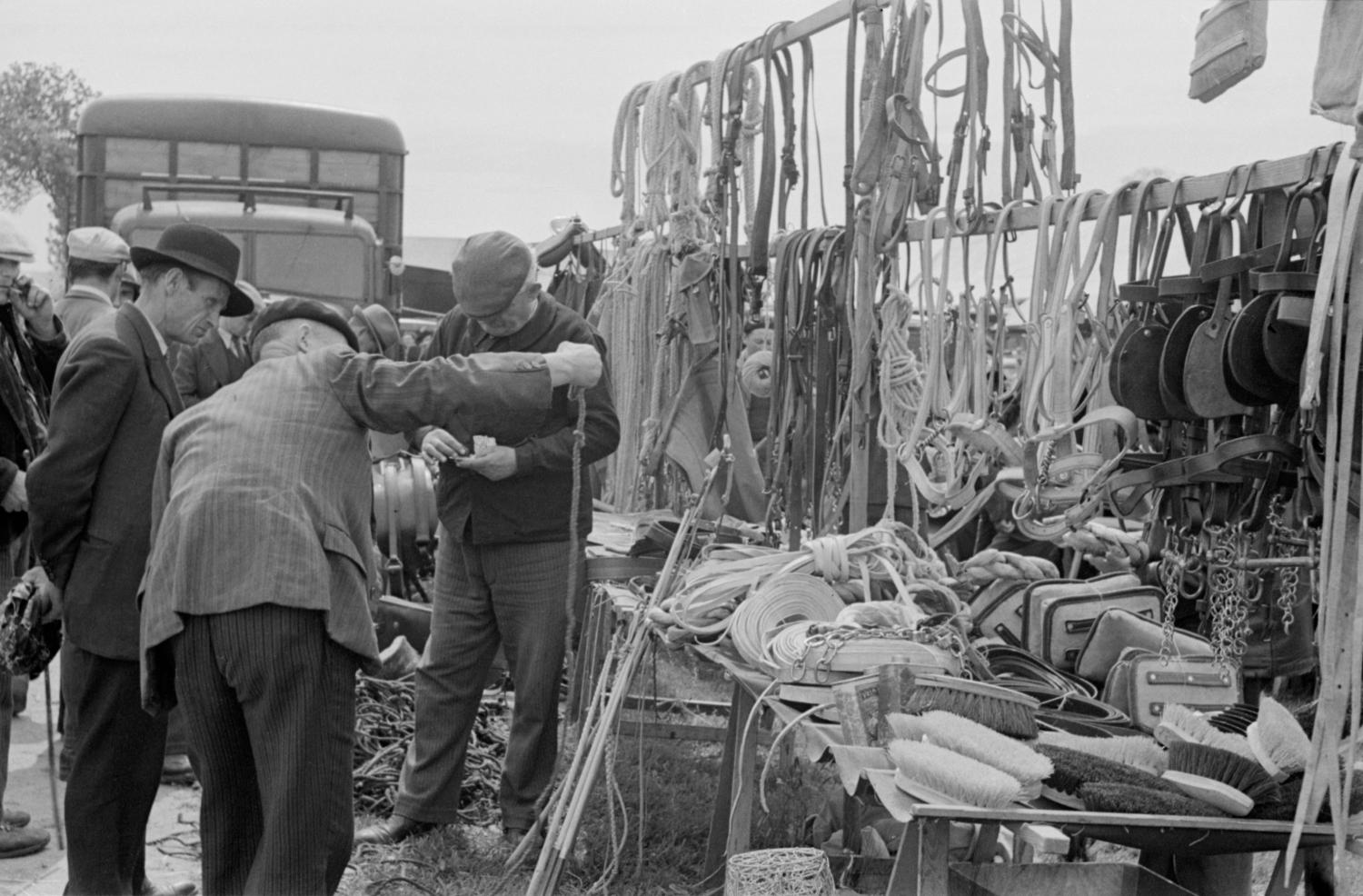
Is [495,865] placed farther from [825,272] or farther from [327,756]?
[825,272]

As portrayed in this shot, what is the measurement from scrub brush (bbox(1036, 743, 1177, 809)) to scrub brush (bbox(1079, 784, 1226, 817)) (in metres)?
0.03

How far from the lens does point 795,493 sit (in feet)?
16.1

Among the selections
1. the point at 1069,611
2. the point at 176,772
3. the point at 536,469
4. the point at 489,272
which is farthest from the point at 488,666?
the point at 1069,611

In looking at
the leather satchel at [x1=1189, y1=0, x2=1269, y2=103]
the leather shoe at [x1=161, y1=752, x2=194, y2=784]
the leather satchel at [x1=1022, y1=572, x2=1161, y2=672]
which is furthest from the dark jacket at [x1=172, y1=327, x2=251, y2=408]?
the leather satchel at [x1=1189, y1=0, x2=1269, y2=103]

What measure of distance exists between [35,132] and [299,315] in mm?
36576

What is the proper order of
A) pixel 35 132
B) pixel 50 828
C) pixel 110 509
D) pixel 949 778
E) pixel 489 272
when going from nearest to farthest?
pixel 949 778 < pixel 110 509 < pixel 489 272 < pixel 50 828 < pixel 35 132

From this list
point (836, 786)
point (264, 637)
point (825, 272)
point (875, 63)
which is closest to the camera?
point (264, 637)

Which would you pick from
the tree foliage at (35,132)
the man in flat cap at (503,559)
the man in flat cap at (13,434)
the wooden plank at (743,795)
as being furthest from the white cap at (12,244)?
the tree foliage at (35,132)

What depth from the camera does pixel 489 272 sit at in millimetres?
4957

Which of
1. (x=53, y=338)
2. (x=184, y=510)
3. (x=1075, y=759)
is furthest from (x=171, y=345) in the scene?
(x=1075, y=759)

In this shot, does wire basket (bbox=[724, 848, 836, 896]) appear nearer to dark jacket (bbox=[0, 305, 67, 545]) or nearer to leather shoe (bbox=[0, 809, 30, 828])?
dark jacket (bbox=[0, 305, 67, 545])

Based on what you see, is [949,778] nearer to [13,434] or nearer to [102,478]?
[102,478]

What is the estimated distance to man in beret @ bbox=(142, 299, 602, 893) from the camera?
357cm

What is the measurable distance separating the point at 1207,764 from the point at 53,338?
183 inches
